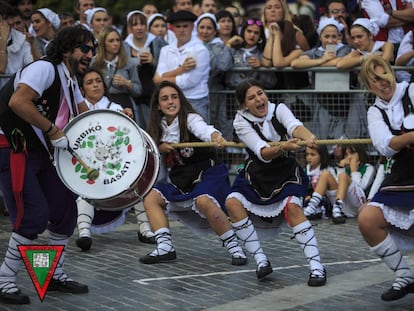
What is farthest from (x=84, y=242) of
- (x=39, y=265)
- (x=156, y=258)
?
(x=39, y=265)

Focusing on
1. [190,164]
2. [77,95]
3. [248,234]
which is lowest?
[248,234]

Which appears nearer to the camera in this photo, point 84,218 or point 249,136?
point 249,136

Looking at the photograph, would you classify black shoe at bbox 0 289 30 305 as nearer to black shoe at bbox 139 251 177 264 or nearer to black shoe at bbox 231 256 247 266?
black shoe at bbox 139 251 177 264

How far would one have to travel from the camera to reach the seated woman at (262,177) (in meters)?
8.04

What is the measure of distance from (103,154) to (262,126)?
1.42 metres

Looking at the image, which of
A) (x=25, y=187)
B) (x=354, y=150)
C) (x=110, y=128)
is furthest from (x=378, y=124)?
(x=354, y=150)

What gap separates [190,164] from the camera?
29.5 feet

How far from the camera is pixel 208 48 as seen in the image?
1184 centimetres

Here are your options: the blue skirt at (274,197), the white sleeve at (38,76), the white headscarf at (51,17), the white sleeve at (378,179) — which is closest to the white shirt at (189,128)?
Answer: the blue skirt at (274,197)

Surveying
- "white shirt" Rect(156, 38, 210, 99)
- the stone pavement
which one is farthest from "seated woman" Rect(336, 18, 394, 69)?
the stone pavement

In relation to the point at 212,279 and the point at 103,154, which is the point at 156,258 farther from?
the point at 103,154

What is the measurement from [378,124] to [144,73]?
17.0 feet

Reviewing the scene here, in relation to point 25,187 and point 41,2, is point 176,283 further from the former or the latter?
point 41,2

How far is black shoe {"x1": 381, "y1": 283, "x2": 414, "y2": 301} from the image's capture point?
7.04 metres
